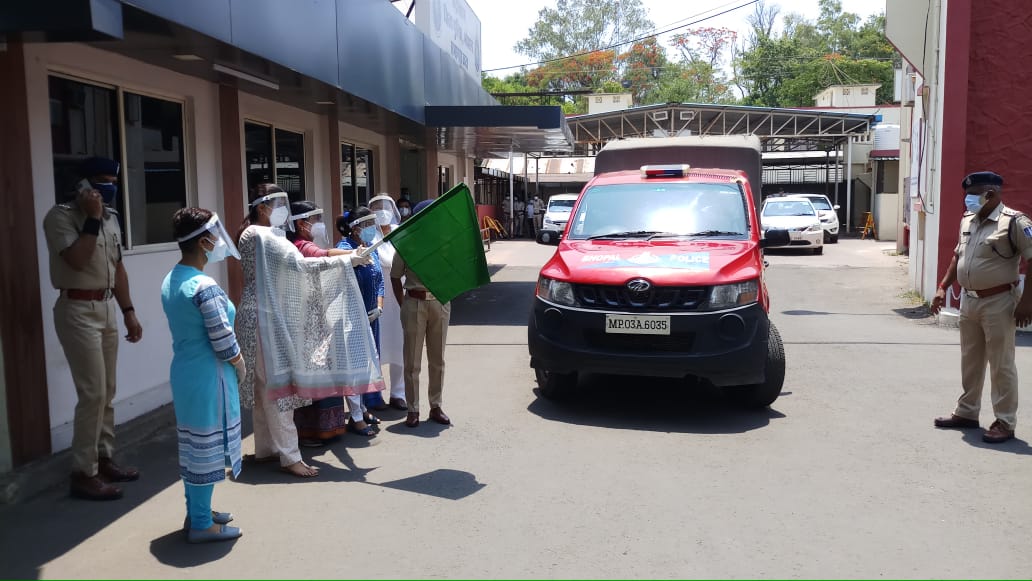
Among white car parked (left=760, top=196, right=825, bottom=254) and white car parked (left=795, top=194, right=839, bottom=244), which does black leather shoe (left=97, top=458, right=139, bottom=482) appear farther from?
white car parked (left=795, top=194, right=839, bottom=244)

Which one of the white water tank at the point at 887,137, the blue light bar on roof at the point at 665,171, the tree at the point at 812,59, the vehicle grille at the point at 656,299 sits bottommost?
→ the vehicle grille at the point at 656,299

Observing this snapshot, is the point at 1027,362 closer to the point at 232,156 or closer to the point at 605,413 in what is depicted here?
the point at 605,413

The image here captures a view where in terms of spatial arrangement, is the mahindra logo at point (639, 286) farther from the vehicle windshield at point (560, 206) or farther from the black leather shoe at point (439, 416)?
the vehicle windshield at point (560, 206)

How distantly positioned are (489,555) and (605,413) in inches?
117

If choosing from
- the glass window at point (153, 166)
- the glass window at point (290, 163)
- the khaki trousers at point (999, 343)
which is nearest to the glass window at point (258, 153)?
the glass window at point (290, 163)

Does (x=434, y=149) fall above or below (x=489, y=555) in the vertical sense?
above

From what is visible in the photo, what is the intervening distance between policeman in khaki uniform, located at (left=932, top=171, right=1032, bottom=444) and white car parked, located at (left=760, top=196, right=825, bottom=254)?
53.0 feet

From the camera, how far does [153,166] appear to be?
721cm

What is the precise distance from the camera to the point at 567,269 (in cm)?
686

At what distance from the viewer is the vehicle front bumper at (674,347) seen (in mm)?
6367

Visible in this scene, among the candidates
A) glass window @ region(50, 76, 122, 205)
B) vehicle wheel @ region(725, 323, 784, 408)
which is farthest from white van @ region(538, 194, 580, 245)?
glass window @ region(50, 76, 122, 205)

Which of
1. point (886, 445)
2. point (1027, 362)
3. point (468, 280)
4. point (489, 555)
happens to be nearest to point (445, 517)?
point (489, 555)

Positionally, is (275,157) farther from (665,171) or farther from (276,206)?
(276,206)

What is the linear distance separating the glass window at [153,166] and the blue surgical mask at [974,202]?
6.41m
